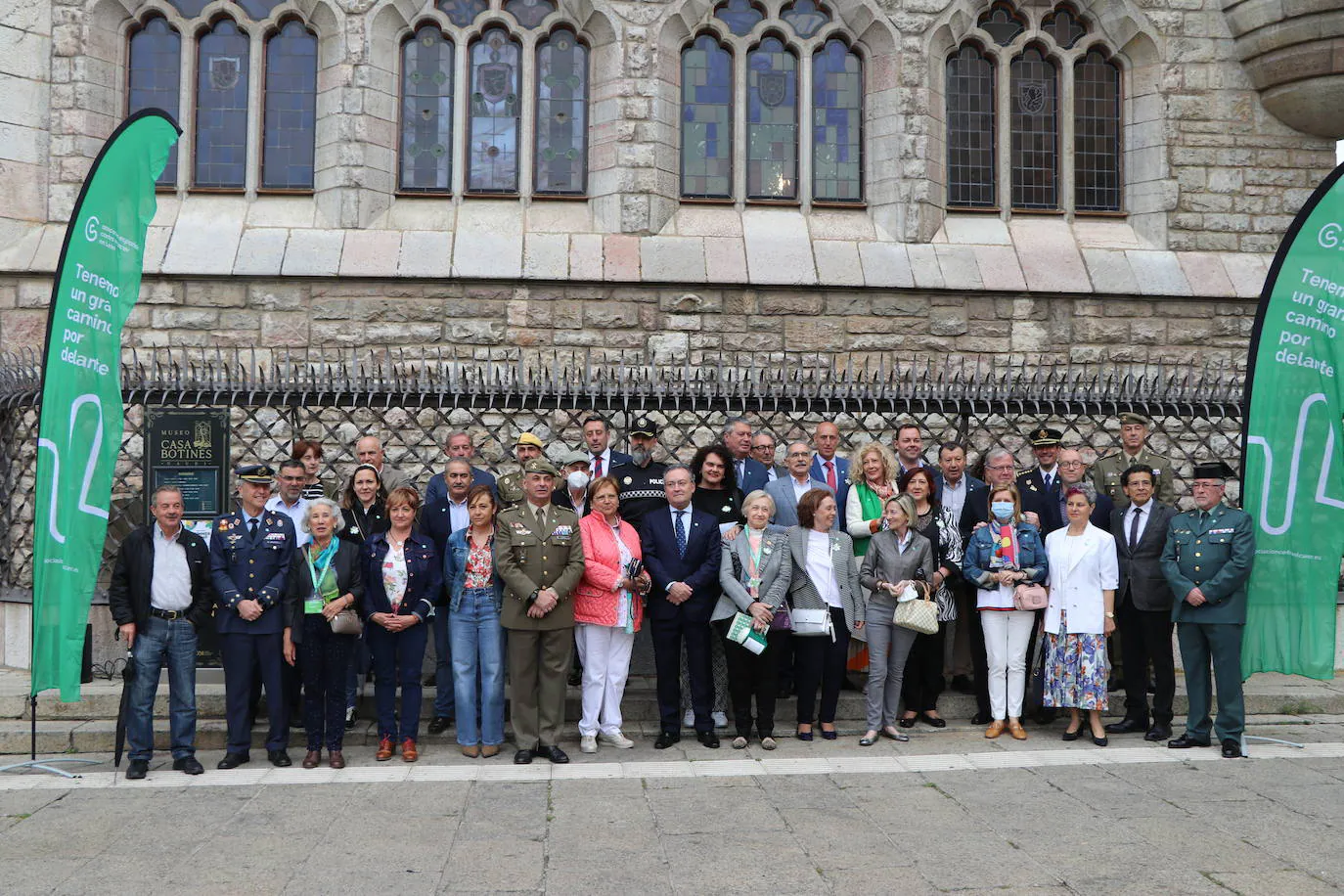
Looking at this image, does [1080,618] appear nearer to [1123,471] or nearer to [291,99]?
[1123,471]

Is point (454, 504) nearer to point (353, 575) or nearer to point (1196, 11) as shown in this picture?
point (353, 575)

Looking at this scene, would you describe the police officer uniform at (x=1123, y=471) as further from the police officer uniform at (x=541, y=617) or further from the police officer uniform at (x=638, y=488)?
the police officer uniform at (x=541, y=617)

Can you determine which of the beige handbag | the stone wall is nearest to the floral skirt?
the beige handbag

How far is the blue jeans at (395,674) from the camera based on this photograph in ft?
22.0

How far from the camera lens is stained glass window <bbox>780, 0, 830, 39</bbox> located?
1309 cm

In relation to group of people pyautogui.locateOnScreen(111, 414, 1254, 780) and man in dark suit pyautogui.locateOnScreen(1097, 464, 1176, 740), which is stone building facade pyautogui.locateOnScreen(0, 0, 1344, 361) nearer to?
group of people pyautogui.locateOnScreen(111, 414, 1254, 780)

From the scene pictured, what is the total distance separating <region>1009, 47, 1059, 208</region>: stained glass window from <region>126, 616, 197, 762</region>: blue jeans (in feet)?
33.2

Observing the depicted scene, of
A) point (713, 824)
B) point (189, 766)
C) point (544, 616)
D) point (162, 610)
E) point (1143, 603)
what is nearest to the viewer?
point (713, 824)

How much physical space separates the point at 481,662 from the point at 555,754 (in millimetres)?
678

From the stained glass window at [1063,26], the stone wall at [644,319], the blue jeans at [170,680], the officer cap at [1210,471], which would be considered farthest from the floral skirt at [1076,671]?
the stained glass window at [1063,26]

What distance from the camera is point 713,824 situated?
5.31m

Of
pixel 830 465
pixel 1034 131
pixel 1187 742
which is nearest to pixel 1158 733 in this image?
pixel 1187 742

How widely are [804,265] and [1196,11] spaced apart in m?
5.18

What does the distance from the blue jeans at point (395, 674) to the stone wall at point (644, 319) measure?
18.7 ft
